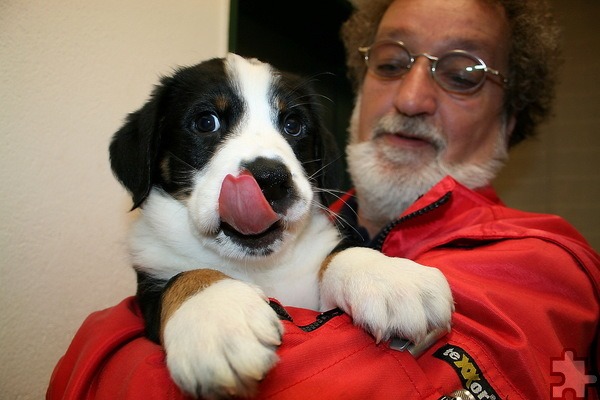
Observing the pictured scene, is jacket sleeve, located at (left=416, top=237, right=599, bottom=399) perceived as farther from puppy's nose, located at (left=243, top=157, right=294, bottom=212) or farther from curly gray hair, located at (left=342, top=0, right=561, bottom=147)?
curly gray hair, located at (left=342, top=0, right=561, bottom=147)

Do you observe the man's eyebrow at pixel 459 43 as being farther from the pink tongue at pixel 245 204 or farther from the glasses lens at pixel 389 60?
the pink tongue at pixel 245 204

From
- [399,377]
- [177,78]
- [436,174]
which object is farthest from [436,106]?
[399,377]

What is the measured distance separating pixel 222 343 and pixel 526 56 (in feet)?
8.36

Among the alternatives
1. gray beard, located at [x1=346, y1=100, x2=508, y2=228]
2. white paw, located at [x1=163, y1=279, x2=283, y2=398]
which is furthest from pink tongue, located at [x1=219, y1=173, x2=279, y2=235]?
gray beard, located at [x1=346, y1=100, x2=508, y2=228]

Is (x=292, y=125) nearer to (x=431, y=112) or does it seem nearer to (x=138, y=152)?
(x=138, y=152)

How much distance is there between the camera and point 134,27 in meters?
2.42

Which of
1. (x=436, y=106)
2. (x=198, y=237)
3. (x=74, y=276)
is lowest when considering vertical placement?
(x=74, y=276)

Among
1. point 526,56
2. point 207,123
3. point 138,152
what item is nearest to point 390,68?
point 526,56

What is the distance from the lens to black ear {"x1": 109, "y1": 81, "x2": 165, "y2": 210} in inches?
66.8

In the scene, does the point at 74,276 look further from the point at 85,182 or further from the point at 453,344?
the point at 453,344

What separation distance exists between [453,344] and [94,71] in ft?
6.65

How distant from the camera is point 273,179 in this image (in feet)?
4.53

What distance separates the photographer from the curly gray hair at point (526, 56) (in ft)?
8.82

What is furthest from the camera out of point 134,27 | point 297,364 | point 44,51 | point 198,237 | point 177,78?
point 134,27
